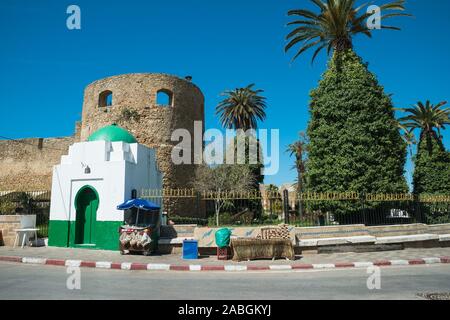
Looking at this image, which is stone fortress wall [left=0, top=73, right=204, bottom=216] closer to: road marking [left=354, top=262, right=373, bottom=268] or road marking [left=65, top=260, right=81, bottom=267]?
road marking [left=65, top=260, right=81, bottom=267]

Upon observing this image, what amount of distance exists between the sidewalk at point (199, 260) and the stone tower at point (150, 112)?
14367 mm

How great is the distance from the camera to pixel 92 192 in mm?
14227

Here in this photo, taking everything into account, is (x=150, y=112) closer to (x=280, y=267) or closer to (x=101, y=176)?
(x=101, y=176)

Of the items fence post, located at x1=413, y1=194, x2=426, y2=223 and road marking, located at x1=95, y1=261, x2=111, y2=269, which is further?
fence post, located at x1=413, y1=194, x2=426, y2=223

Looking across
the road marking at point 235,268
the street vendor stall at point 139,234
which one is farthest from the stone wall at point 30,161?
the road marking at point 235,268

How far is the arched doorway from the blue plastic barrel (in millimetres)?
4258

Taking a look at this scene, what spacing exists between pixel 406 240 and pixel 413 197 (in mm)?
2638

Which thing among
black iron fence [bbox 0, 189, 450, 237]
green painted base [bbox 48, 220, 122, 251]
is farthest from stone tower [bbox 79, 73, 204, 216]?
green painted base [bbox 48, 220, 122, 251]

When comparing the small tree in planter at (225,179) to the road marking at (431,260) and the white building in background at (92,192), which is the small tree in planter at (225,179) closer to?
the white building in background at (92,192)

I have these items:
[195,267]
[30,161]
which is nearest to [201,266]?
[195,267]

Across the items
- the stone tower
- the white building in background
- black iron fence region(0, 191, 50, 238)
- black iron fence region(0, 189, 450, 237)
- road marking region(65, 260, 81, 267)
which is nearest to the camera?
road marking region(65, 260, 81, 267)

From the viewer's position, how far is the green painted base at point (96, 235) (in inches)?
531

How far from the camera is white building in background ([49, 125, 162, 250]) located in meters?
13.7

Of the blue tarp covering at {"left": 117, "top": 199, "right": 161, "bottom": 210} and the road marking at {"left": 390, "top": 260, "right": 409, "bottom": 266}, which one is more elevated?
the blue tarp covering at {"left": 117, "top": 199, "right": 161, "bottom": 210}
